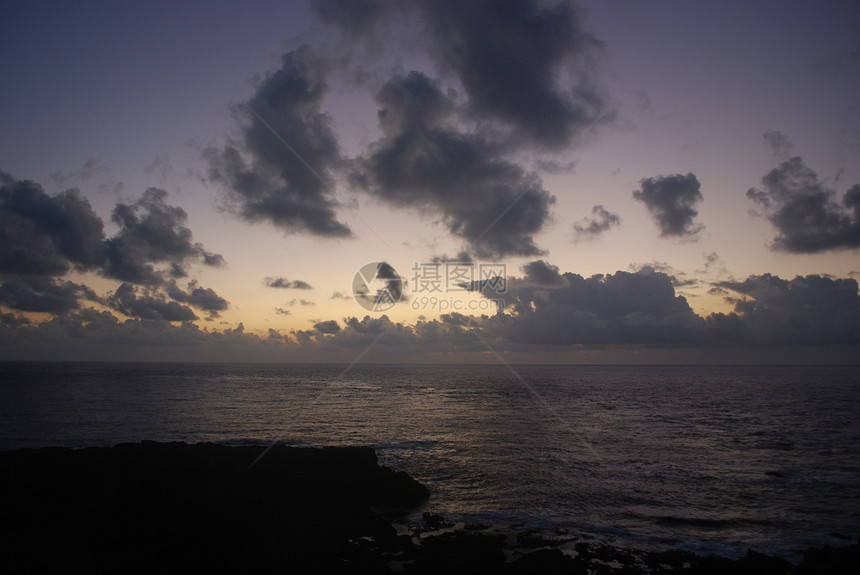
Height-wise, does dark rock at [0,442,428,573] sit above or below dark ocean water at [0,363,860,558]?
above

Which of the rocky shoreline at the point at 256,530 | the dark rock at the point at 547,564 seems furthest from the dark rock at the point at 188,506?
the dark rock at the point at 547,564

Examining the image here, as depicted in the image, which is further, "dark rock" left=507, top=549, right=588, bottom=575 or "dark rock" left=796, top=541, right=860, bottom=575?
"dark rock" left=507, top=549, right=588, bottom=575

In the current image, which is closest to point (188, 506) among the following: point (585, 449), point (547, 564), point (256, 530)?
point (256, 530)

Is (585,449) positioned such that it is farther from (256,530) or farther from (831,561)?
(256,530)

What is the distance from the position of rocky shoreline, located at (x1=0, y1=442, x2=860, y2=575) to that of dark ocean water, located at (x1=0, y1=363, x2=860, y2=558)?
9.01 ft

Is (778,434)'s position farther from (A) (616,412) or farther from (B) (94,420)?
Result: (B) (94,420)

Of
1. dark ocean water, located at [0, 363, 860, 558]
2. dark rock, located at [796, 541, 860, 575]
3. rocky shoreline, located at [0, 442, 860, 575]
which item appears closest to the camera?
dark rock, located at [796, 541, 860, 575]

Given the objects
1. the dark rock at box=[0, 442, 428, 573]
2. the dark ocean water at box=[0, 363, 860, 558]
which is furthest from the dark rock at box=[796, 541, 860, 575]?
the dark rock at box=[0, 442, 428, 573]

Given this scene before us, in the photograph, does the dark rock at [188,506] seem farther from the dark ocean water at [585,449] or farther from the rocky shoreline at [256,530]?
the dark ocean water at [585,449]

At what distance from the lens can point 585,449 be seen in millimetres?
39438

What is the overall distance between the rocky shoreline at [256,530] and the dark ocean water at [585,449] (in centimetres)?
275

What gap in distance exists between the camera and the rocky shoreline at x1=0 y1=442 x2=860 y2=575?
50.9 feet

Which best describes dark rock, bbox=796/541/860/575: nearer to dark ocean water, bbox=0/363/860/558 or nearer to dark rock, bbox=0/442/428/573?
dark ocean water, bbox=0/363/860/558

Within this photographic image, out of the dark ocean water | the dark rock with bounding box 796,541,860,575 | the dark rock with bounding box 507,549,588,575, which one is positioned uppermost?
the dark rock with bounding box 796,541,860,575
